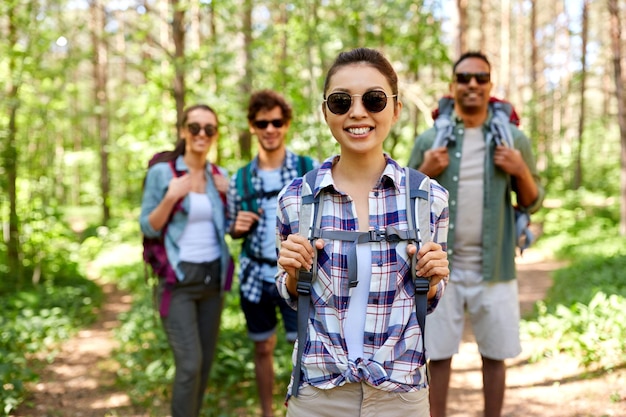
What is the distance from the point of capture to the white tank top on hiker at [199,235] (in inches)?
146

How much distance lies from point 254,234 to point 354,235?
211 centimetres

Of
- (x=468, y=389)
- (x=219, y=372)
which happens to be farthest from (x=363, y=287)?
(x=468, y=389)

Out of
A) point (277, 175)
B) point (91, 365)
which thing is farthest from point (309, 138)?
point (91, 365)

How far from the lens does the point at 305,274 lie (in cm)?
183

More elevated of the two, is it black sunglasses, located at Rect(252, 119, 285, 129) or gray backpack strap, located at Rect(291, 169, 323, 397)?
black sunglasses, located at Rect(252, 119, 285, 129)

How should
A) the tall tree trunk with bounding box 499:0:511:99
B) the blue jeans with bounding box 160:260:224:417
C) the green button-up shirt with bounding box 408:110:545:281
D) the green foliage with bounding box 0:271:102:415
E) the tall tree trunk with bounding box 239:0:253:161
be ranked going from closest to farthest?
1. the green button-up shirt with bounding box 408:110:545:281
2. the blue jeans with bounding box 160:260:224:417
3. the green foliage with bounding box 0:271:102:415
4. the tall tree trunk with bounding box 239:0:253:161
5. the tall tree trunk with bounding box 499:0:511:99

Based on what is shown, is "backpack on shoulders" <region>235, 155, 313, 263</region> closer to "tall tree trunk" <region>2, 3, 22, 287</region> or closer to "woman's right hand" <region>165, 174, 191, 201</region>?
"woman's right hand" <region>165, 174, 191, 201</region>

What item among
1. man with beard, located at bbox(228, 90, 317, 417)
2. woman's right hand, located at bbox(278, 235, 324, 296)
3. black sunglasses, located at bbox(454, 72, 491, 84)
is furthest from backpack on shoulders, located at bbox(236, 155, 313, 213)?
woman's right hand, located at bbox(278, 235, 324, 296)

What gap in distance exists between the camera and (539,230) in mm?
16203

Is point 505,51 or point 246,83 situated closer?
point 246,83

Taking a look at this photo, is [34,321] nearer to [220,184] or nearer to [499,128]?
[220,184]

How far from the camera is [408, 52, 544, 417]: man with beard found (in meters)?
3.35

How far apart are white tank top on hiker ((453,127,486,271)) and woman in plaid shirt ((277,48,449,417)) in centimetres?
158

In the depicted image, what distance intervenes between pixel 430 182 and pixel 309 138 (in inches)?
169
